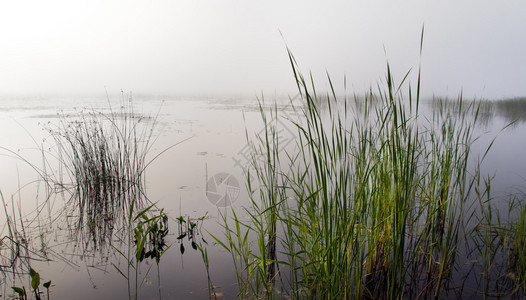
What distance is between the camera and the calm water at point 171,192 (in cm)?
144

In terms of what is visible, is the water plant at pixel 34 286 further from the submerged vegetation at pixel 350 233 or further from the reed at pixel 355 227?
the reed at pixel 355 227

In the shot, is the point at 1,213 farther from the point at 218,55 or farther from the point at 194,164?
the point at 218,55

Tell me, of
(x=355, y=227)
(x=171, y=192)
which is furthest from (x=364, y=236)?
(x=171, y=192)

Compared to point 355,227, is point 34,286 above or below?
below

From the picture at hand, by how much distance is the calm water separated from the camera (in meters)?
1.44

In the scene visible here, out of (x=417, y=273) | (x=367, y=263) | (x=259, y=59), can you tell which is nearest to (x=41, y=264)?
(x=367, y=263)

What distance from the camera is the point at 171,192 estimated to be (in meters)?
2.57

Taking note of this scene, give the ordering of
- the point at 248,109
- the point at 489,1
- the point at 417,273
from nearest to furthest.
A: the point at 417,273 < the point at 489,1 < the point at 248,109

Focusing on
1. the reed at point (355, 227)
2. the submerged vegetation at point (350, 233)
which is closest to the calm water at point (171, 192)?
the submerged vegetation at point (350, 233)

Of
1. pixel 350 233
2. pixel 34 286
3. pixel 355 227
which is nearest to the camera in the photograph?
pixel 350 233

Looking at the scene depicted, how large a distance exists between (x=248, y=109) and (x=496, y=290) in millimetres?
5198

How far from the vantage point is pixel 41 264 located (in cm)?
157

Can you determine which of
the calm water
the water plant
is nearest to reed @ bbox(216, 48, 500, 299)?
the calm water

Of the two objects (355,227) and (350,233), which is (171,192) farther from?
(350,233)
